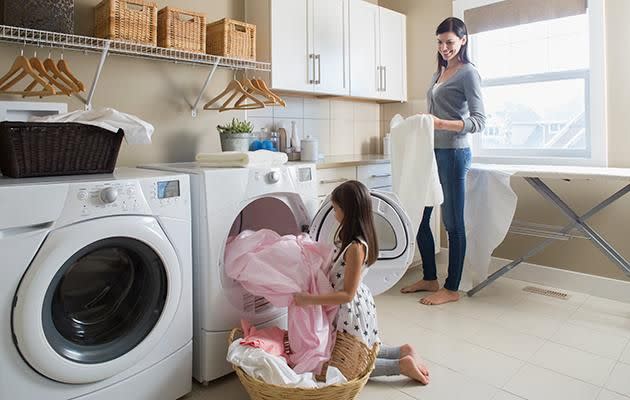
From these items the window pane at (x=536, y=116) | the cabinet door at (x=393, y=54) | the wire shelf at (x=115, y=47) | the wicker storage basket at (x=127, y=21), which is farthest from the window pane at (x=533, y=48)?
the wicker storage basket at (x=127, y=21)

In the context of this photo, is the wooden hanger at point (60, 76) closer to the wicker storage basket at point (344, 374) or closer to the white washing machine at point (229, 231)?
the white washing machine at point (229, 231)

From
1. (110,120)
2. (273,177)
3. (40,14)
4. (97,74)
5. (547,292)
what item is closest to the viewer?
(110,120)

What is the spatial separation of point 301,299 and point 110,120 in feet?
3.10

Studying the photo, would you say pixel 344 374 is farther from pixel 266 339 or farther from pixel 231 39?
pixel 231 39

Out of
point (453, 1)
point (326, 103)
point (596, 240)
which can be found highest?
point (453, 1)

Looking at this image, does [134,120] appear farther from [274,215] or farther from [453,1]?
[453,1]

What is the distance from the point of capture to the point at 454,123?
8.21 feet

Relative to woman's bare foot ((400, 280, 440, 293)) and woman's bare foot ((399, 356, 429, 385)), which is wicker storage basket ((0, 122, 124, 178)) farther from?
woman's bare foot ((400, 280, 440, 293))

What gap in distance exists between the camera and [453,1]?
3283 millimetres

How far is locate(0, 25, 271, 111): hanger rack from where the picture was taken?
1757 mm

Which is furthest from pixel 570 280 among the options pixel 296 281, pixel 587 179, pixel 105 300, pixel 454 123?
pixel 105 300

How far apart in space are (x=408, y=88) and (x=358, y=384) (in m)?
2.71

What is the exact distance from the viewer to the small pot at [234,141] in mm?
2342

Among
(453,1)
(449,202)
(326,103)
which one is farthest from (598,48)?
(326,103)
